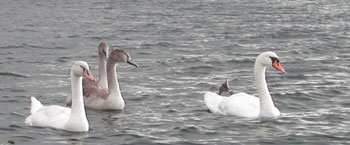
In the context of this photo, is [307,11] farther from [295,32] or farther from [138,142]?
[138,142]

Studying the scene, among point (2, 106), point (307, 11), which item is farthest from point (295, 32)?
point (2, 106)

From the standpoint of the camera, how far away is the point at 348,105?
16.6 m

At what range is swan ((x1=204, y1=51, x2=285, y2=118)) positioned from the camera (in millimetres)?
15281

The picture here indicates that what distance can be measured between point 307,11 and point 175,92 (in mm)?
Answer: 22386

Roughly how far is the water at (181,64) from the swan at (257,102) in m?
0.22

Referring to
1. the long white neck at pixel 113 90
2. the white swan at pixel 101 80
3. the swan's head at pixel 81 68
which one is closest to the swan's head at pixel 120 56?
the long white neck at pixel 113 90

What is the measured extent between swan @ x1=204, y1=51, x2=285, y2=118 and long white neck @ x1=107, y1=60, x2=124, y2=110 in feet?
5.55

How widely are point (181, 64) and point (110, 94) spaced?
6.69m

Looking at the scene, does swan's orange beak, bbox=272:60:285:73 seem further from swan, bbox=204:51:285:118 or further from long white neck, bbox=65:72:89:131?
long white neck, bbox=65:72:89:131

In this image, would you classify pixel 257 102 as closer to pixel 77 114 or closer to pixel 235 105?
pixel 235 105

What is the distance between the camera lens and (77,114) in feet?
45.2

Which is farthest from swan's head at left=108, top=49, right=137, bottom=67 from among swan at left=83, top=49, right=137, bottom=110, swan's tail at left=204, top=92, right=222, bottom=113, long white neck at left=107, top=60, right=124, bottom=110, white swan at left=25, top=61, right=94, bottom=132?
white swan at left=25, top=61, right=94, bottom=132

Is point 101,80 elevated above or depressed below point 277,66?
below

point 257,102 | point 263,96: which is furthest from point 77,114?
point 257,102
